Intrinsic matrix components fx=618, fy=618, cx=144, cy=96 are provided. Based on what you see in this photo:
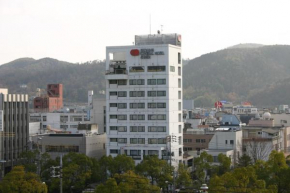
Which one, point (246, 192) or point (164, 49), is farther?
point (164, 49)

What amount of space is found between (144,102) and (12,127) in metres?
12.3

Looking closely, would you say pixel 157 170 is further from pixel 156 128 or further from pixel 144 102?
pixel 144 102

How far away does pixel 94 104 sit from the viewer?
3403 inches

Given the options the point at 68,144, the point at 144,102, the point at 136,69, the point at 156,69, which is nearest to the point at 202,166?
the point at 144,102

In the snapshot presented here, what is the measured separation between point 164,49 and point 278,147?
1943 cm

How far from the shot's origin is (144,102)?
56.0 meters

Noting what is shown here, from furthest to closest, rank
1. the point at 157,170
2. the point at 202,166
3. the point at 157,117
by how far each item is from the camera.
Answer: the point at 157,117
the point at 202,166
the point at 157,170

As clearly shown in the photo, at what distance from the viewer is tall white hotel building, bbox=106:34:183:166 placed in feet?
181

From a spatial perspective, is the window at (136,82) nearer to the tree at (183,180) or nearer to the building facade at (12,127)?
the building facade at (12,127)

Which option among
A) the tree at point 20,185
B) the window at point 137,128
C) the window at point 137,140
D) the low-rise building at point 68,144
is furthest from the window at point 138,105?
the tree at point 20,185

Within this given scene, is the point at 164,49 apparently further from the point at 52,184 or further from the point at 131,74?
the point at 52,184

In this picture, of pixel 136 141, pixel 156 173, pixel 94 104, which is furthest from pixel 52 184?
pixel 94 104

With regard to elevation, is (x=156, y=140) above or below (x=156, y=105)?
below

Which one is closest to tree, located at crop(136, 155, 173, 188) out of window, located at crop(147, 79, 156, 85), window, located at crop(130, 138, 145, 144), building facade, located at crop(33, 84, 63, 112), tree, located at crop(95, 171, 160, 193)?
tree, located at crop(95, 171, 160, 193)
